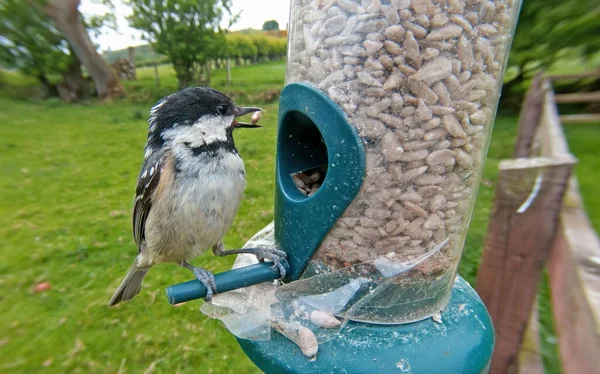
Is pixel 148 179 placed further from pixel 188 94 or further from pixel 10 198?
pixel 10 198

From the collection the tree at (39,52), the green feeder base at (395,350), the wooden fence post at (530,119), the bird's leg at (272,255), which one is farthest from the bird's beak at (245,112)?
the tree at (39,52)

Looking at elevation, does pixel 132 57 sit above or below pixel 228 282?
below

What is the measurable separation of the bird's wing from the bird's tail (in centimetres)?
27

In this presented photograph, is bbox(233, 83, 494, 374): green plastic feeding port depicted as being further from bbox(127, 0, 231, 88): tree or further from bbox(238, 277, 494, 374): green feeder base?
bbox(127, 0, 231, 88): tree

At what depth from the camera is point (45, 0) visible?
49.5 feet

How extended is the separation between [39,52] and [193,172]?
17.8m

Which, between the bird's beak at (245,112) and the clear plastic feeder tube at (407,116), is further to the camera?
the bird's beak at (245,112)

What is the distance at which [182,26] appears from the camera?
1546 cm

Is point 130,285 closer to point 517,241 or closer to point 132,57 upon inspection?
point 517,241

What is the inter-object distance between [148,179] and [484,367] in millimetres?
1615

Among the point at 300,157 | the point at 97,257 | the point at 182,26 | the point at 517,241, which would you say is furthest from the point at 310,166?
the point at 182,26

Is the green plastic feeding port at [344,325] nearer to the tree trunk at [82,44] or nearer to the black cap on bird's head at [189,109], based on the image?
the black cap on bird's head at [189,109]

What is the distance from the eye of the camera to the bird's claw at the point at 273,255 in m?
1.70

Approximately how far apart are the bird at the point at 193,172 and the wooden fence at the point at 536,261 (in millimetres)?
1110
